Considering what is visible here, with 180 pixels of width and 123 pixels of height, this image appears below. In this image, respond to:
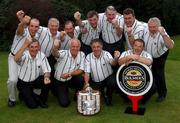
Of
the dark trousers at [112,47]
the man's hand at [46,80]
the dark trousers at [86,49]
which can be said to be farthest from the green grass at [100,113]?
the dark trousers at [86,49]

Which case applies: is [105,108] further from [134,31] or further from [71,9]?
[71,9]

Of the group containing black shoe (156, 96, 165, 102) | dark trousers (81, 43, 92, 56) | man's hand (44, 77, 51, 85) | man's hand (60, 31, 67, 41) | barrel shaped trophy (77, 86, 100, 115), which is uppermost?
man's hand (60, 31, 67, 41)

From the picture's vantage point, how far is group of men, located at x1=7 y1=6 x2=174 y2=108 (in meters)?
7.34

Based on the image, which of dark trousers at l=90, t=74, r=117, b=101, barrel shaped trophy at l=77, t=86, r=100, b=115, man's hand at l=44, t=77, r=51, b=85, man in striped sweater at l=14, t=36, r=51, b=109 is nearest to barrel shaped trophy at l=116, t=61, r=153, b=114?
dark trousers at l=90, t=74, r=117, b=101

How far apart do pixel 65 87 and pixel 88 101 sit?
0.95 meters

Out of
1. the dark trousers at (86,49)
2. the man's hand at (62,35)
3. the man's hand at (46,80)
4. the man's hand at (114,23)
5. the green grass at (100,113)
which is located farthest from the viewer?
the dark trousers at (86,49)

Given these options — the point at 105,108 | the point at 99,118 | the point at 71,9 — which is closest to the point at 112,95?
the point at 105,108

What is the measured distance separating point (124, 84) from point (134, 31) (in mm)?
1132

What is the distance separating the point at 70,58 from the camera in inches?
301

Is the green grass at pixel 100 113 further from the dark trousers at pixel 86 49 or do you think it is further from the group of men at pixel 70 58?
the dark trousers at pixel 86 49

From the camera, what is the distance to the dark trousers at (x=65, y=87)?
25.2 feet

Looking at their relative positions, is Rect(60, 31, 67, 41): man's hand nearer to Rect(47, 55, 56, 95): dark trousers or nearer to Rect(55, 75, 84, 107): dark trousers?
Rect(47, 55, 56, 95): dark trousers

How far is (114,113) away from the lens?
7.26 meters

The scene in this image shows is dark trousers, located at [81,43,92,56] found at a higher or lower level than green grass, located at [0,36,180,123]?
higher
